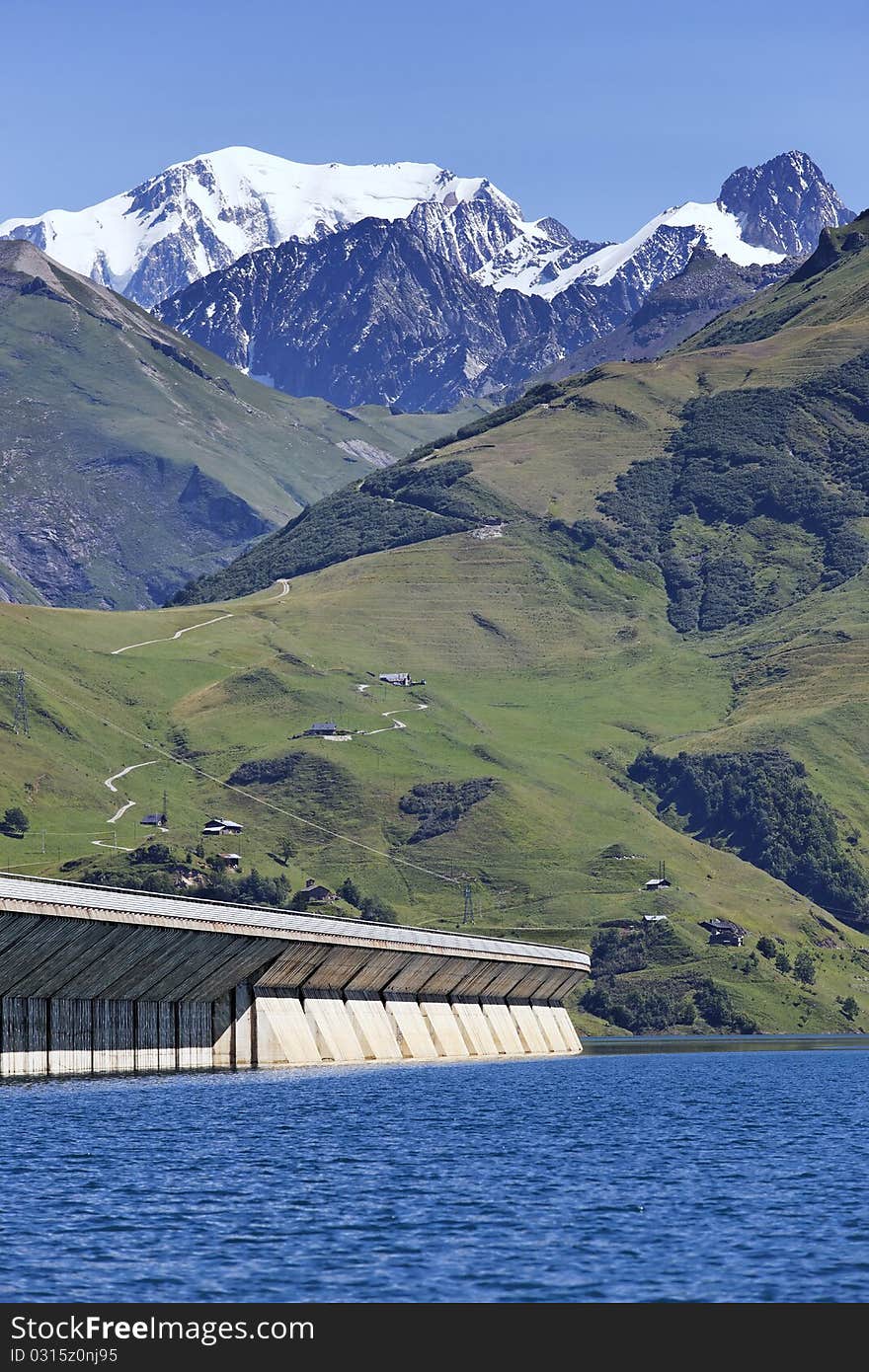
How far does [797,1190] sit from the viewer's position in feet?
184

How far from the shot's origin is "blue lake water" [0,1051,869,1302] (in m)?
39.8

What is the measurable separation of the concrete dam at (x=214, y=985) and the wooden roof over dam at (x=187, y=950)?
0.10 metres

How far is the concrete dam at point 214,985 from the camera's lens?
79.8m

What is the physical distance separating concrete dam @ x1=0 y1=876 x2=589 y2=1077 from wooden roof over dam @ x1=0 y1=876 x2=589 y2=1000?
3.9 inches

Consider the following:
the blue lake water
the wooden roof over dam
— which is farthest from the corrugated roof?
the blue lake water

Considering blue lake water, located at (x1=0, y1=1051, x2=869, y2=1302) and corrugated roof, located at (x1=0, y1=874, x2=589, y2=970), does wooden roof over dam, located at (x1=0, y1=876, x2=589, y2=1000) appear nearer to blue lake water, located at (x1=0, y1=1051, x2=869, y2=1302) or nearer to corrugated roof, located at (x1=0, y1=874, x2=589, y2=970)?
corrugated roof, located at (x1=0, y1=874, x2=589, y2=970)

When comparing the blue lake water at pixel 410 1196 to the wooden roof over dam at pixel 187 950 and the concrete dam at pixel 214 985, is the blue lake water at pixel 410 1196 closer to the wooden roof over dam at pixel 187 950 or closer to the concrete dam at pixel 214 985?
the concrete dam at pixel 214 985

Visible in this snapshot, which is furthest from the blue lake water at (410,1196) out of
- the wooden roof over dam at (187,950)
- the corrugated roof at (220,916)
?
the corrugated roof at (220,916)

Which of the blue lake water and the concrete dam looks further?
the concrete dam

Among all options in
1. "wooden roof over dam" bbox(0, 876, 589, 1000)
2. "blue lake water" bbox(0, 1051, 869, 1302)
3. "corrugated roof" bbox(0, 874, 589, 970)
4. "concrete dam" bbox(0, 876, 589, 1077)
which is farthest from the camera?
"concrete dam" bbox(0, 876, 589, 1077)

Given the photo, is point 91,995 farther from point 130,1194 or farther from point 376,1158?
point 130,1194

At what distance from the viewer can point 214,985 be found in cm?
9750
